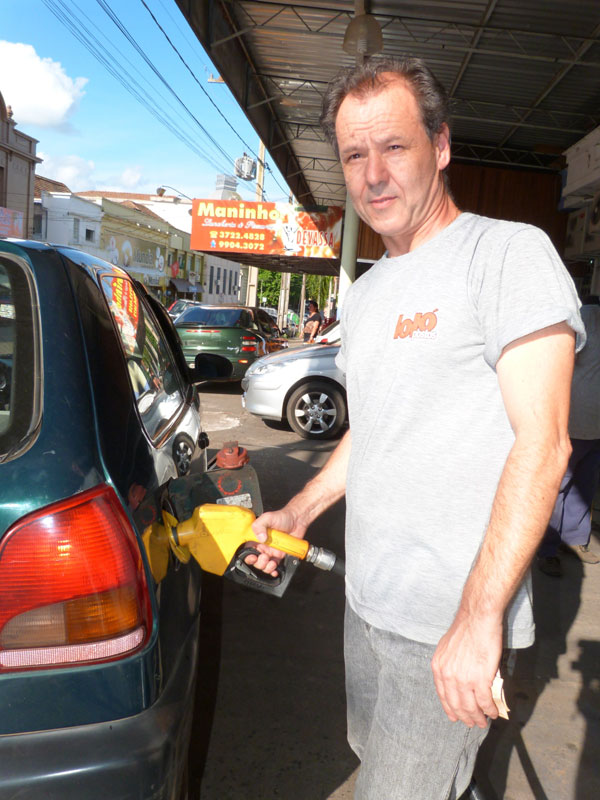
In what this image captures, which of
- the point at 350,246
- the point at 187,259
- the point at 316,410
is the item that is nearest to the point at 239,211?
the point at 350,246

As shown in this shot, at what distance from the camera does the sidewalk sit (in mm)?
2406

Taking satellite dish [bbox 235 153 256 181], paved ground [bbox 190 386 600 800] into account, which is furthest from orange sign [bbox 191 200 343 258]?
satellite dish [bbox 235 153 256 181]

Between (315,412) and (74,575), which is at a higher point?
(74,575)

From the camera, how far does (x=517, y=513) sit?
1.13m

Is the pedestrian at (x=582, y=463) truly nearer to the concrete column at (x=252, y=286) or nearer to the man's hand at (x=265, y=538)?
the man's hand at (x=265, y=538)

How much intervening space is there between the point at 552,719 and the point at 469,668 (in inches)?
80.1

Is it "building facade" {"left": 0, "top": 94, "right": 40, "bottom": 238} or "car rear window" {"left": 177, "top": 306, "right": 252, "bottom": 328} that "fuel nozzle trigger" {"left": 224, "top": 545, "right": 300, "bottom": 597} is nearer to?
"car rear window" {"left": 177, "top": 306, "right": 252, "bottom": 328}

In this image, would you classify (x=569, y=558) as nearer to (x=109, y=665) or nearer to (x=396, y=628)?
(x=396, y=628)

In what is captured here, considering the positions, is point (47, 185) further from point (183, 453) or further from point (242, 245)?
point (183, 453)

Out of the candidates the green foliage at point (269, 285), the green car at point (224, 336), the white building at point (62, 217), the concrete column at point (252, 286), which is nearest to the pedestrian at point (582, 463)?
the green car at point (224, 336)

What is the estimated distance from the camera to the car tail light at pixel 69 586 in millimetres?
1308

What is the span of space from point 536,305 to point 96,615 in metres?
1.04

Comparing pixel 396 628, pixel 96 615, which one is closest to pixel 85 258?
pixel 96 615

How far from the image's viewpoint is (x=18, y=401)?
1429 mm
